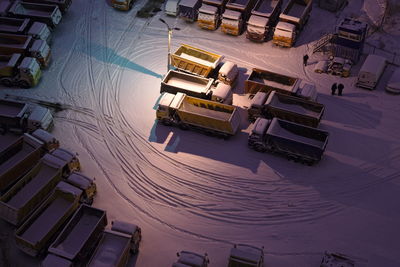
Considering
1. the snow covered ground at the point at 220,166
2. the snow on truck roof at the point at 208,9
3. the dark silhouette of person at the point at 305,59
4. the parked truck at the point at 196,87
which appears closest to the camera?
the snow covered ground at the point at 220,166

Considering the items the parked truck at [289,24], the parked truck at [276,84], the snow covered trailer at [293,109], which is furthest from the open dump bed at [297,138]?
the parked truck at [289,24]

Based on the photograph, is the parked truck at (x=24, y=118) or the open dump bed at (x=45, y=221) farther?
the parked truck at (x=24, y=118)

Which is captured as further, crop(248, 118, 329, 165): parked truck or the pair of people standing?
the pair of people standing

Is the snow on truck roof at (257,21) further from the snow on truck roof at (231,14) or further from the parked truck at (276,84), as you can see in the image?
the parked truck at (276,84)

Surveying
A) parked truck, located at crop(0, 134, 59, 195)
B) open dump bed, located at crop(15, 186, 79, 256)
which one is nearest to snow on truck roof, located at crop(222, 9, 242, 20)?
parked truck, located at crop(0, 134, 59, 195)

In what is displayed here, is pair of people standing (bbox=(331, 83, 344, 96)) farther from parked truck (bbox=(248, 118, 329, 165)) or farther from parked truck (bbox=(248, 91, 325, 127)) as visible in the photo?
parked truck (bbox=(248, 118, 329, 165))

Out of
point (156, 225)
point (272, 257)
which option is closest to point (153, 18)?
point (156, 225)

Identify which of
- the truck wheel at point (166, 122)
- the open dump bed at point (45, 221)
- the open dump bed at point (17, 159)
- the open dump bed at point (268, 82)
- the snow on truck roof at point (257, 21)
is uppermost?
the snow on truck roof at point (257, 21)
